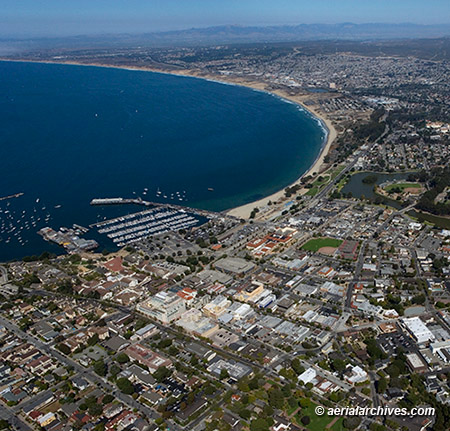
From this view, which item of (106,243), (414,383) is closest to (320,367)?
(414,383)

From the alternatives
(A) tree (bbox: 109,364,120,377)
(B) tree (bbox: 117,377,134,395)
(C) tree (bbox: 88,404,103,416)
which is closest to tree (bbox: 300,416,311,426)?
(B) tree (bbox: 117,377,134,395)

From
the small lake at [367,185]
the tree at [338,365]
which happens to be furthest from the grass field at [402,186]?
the tree at [338,365]

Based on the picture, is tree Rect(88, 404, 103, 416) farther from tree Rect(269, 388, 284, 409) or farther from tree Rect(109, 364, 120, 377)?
tree Rect(269, 388, 284, 409)

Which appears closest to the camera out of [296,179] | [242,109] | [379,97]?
[296,179]

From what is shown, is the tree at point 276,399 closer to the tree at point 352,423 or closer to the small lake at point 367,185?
the tree at point 352,423

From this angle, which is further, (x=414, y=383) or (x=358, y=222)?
(x=358, y=222)

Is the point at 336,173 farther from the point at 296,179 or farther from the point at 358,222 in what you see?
the point at 358,222
